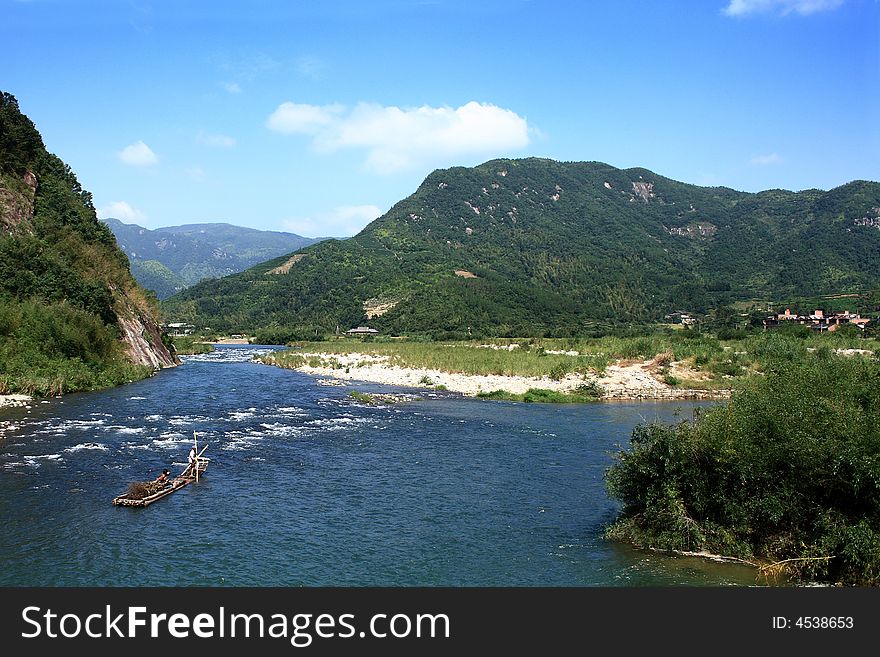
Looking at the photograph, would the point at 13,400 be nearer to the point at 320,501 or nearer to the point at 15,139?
the point at 320,501

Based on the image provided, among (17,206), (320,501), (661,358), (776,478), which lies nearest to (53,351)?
(17,206)

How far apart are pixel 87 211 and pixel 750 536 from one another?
261 ft

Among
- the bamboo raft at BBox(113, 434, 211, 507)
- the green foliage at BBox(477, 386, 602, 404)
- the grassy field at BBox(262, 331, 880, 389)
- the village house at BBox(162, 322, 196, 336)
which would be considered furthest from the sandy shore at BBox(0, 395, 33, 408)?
the village house at BBox(162, 322, 196, 336)

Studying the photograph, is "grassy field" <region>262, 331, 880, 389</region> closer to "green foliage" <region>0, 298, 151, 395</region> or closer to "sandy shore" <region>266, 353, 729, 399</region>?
"sandy shore" <region>266, 353, 729, 399</region>

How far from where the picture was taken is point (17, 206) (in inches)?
2435

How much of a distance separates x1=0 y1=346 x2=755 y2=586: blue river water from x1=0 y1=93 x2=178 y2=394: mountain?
6.48 metres

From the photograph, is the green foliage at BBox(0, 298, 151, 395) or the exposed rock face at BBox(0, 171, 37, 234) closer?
the green foliage at BBox(0, 298, 151, 395)

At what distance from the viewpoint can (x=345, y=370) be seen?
68062mm

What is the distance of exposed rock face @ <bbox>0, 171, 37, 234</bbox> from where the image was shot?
5850 cm

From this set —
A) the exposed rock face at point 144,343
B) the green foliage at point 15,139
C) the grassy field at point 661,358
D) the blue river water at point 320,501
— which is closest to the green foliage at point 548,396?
the grassy field at point 661,358

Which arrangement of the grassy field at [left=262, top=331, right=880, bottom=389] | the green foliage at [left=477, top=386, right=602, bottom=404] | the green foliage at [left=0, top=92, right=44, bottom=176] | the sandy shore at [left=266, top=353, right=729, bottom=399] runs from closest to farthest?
the green foliage at [left=477, top=386, right=602, bottom=404]
the sandy shore at [left=266, top=353, right=729, bottom=399]
the grassy field at [left=262, top=331, right=880, bottom=389]
the green foliage at [left=0, top=92, right=44, bottom=176]

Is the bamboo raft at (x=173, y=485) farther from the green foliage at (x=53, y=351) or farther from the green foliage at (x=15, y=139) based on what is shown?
the green foliage at (x=15, y=139)

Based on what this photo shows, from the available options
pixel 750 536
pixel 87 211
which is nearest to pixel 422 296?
pixel 87 211

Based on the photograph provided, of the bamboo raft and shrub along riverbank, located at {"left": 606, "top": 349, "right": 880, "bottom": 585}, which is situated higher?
shrub along riverbank, located at {"left": 606, "top": 349, "right": 880, "bottom": 585}
